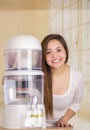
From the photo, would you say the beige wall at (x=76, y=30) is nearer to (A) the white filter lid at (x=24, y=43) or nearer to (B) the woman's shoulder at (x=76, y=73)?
(B) the woman's shoulder at (x=76, y=73)

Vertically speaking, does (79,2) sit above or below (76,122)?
above

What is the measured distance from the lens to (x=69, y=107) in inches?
50.3

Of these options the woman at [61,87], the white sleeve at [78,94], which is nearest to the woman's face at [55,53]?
the woman at [61,87]

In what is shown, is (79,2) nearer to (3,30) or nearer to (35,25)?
(35,25)

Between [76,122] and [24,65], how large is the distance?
1.12 feet

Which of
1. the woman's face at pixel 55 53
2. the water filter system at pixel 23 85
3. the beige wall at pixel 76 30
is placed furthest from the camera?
the beige wall at pixel 76 30

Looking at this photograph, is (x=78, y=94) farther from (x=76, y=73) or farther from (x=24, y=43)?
(x=24, y=43)

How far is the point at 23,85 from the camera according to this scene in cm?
108

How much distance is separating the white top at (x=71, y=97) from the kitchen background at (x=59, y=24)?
3 centimetres

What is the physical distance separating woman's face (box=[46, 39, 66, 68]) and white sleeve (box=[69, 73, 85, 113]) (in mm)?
115

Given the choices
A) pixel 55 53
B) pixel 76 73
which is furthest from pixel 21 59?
pixel 76 73

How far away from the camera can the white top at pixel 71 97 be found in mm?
1259

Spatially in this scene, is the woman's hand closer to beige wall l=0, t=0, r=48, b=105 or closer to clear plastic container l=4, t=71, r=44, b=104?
clear plastic container l=4, t=71, r=44, b=104

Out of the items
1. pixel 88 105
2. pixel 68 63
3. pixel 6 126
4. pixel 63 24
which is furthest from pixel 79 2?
pixel 6 126
